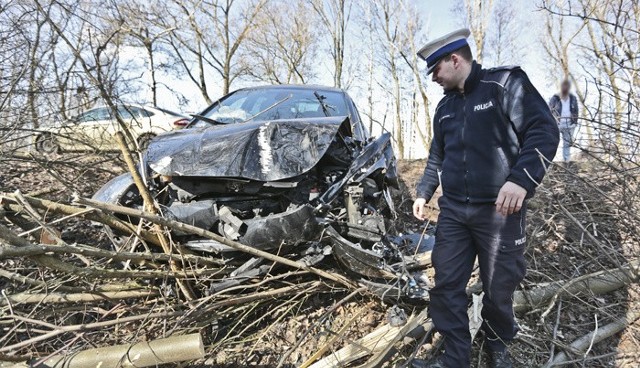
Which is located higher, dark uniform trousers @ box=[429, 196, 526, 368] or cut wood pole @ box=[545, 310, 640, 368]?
dark uniform trousers @ box=[429, 196, 526, 368]

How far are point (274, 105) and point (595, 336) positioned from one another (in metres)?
3.07

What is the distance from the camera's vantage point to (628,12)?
105 inches

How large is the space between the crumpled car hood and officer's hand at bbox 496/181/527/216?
3.91 feet

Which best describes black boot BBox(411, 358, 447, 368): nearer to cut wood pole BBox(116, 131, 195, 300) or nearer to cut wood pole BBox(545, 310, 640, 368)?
cut wood pole BBox(545, 310, 640, 368)

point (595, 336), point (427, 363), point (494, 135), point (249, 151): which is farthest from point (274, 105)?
point (595, 336)

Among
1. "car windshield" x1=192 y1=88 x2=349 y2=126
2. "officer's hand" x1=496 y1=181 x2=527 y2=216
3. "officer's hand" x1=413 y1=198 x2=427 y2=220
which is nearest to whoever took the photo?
"officer's hand" x1=496 y1=181 x2=527 y2=216

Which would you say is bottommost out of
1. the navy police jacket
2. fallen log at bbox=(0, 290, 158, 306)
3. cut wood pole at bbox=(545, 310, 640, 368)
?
cut wood pole at bbox=(545, 310, 640, 368)

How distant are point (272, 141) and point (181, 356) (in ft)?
4.60

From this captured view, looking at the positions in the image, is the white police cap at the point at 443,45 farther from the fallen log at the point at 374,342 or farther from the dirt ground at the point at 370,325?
the fallen log at the point at 374,342

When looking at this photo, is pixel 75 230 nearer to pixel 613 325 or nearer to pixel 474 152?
pixel 474 152

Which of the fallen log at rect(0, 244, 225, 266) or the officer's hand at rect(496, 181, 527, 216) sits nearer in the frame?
the officer's hand at rect(496, 181, 527, 216)

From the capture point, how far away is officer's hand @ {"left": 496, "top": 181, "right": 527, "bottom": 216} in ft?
5.75

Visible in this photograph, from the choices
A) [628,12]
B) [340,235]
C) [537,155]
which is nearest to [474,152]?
[537,155]

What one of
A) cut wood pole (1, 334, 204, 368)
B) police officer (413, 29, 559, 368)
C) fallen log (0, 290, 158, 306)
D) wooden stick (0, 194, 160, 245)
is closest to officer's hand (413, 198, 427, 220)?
police officer (413, 29, 559, 368)
